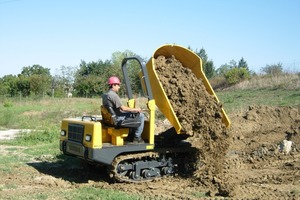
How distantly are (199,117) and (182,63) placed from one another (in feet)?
4.63

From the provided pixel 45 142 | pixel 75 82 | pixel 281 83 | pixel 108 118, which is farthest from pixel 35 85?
pixel 108 118

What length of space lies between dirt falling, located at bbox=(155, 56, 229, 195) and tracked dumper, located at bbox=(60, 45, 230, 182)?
0.20 metres

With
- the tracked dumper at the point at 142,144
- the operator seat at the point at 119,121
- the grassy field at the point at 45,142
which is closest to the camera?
the grassy field at the point at 45,142

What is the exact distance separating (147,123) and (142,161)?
2.50 feet

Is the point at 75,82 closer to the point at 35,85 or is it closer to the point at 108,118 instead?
the point at 35,85

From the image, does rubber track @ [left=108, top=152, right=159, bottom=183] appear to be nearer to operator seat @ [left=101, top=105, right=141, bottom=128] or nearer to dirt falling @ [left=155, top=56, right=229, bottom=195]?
operator seat @ [left=101, top=105, right=141, bottom=128]

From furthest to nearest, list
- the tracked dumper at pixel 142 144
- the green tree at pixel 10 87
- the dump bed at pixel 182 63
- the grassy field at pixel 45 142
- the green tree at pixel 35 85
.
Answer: the green tree at pixel 10 87 → the green tree at pixel 35 85 → the dump bed at pixel 182 63 → the tracked dumper at pixel 142 144 → the grassy field at pixel 45 142

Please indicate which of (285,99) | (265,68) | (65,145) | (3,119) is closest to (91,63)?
(265,68)

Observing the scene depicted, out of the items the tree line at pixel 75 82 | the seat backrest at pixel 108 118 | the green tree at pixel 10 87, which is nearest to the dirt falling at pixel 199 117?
the seat backrest at pixel 108 118

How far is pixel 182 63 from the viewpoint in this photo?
905cm

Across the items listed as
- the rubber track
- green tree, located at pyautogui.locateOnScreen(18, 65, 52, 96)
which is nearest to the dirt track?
the rubber track

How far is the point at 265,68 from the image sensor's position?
3694 centimetres

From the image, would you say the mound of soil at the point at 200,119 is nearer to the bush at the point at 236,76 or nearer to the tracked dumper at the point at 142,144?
the tracked dumper at the point at 142,144

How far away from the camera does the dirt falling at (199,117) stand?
8.25 m
